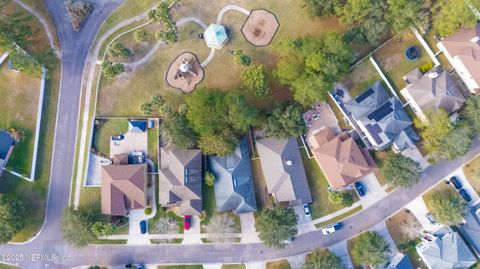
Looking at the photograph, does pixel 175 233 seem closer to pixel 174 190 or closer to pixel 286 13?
pixel 174 190

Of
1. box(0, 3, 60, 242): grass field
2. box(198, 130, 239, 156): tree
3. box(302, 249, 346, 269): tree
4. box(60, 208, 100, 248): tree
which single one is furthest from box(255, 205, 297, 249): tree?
box(0, 3, 60, 242): grass field

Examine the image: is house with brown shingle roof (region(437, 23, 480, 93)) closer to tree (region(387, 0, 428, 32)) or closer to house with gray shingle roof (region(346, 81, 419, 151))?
tree (region(387, 0, 428, 32))

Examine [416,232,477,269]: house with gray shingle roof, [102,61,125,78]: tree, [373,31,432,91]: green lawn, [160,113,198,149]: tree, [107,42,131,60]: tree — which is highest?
[107,42,131,60]: tree

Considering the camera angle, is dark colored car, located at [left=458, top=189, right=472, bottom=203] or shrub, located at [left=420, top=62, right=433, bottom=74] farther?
shrub, located at [left=420, top=62, right=433, bottom=74]

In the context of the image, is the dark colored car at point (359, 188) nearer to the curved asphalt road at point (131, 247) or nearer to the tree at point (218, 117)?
the curved asphalt road at point (131, 247)

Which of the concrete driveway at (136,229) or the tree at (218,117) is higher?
the tree at (218,117)

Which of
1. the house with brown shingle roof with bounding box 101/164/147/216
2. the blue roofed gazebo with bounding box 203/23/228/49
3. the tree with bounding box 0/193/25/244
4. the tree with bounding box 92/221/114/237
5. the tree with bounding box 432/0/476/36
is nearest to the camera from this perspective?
the tree with bounding box 432/0/476/36

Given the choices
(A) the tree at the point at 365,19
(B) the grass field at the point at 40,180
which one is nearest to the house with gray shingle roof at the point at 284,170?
(A) the tree at the point at 365,19
